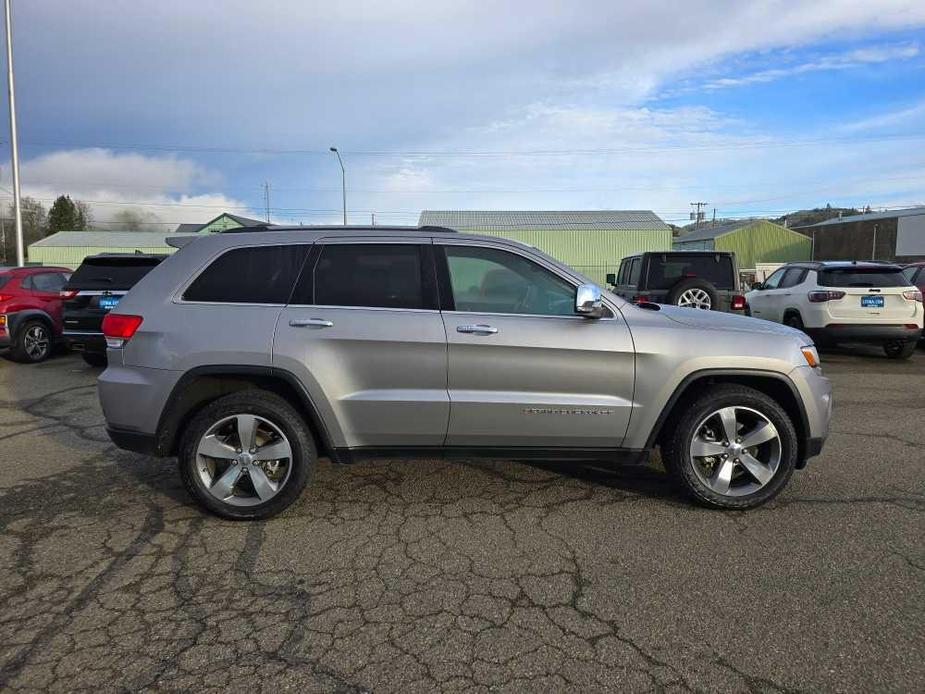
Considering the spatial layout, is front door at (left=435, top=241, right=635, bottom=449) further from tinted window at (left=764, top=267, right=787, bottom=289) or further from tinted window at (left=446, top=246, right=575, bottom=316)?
tinted window at (left=764, top=267, right=787, bottom=289)

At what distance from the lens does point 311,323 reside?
3797 mm

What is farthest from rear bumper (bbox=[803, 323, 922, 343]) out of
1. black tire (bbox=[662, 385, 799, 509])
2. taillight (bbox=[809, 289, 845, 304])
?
black tire (bbox=[662, 385, 799, 509])

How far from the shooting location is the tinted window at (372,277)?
3.92 metres

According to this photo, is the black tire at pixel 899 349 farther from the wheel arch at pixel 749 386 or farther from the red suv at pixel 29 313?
the red suv at pixel 29 313


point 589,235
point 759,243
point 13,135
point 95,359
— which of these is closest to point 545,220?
point 589,235

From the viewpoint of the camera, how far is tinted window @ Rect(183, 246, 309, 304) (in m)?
3.93

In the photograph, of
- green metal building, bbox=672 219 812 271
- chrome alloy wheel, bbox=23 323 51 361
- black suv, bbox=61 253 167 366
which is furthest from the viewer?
green metal building, bbox=672 219 812 271

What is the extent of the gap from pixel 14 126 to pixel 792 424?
77.5ft

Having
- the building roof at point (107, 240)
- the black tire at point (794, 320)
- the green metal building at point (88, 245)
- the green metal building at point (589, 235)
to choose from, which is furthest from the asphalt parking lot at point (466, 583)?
the building roof at point (107, 240)

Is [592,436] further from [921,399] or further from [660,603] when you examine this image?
[921,399]

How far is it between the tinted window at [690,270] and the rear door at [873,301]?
162 centimetres

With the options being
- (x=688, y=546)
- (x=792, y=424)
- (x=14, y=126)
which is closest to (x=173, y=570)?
(x=688, y=546)

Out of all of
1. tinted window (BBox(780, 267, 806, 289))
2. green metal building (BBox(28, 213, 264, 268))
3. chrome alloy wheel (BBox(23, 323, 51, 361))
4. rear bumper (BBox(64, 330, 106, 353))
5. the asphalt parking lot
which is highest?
green metal building (BBox(28, 213, 264, 268))

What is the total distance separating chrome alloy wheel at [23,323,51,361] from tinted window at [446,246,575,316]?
9674 millimetres
